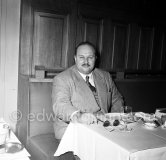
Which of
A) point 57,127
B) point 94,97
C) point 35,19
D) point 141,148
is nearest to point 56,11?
point 35,19

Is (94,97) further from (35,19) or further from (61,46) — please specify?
(35,19)

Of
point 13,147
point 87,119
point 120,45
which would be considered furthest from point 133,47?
point 13,147

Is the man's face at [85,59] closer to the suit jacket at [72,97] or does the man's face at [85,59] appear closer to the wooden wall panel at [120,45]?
the suit jacket at [72,97]

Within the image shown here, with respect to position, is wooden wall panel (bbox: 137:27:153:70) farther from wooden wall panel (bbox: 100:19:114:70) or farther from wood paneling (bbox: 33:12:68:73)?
wood paneling (bbox: 33:12:68:73)

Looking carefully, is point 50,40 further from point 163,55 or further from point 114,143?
point 163,55

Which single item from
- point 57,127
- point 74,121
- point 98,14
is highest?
point 98,14

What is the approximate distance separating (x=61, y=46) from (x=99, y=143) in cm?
175

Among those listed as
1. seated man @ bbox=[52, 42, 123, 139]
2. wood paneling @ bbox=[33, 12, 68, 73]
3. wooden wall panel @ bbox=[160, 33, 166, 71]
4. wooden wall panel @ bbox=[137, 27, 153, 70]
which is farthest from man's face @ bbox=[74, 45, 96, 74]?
wooden wall panel @ bbox=[160, 33, 166, 71]

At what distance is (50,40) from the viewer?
311cm

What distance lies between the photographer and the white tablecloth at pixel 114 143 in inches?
59.9

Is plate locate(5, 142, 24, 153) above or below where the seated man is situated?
below

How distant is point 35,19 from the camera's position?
2969 mm

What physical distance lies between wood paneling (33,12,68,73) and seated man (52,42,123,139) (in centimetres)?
42

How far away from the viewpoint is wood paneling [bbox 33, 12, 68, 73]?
3.02 m
